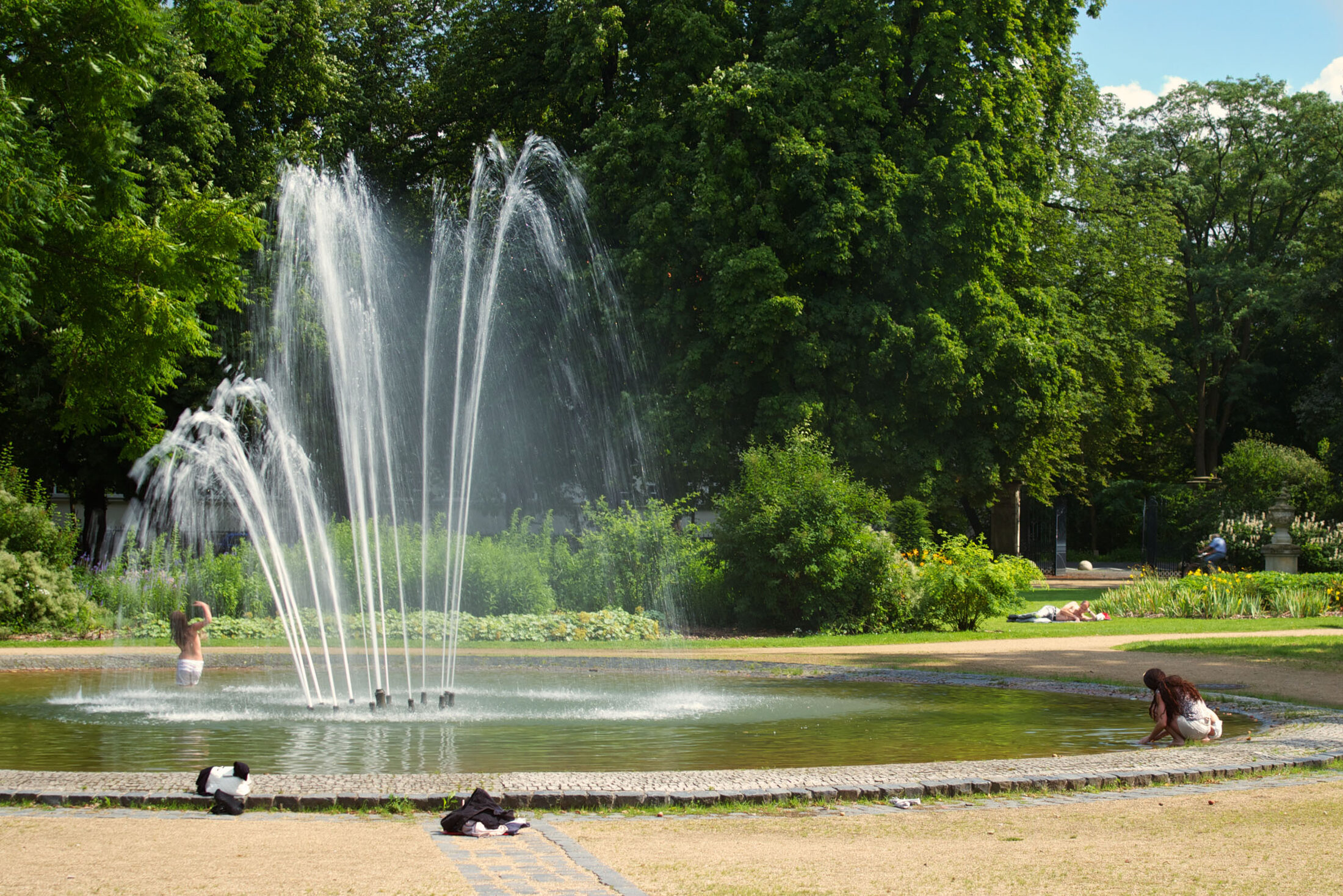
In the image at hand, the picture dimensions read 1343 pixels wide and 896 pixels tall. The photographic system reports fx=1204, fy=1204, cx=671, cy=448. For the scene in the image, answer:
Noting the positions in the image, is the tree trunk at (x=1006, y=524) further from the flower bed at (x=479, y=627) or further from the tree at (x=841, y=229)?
the flower bed at (x=479, y=627)

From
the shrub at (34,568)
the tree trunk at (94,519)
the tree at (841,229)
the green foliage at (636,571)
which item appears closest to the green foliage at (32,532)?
the shrub at (34,568)

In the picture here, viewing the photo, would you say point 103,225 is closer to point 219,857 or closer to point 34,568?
point 34,568

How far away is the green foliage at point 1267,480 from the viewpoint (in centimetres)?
3109

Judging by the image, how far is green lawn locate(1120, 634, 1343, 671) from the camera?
48.1 feet

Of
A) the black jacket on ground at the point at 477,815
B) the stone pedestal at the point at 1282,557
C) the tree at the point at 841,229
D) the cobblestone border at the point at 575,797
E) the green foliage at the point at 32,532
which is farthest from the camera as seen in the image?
the stone pedestal at the point at 1282,557

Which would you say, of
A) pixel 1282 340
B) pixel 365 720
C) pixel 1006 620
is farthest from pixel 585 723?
pixel 1282 340

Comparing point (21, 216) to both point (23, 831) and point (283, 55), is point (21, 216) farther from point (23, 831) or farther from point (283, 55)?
point (283, 55)

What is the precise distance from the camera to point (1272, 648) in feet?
52.9

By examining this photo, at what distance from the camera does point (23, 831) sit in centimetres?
583

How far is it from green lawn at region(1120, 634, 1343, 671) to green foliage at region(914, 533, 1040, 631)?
10.4ft

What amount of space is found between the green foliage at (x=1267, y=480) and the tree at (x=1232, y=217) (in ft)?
46.7

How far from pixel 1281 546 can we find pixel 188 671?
2449cm

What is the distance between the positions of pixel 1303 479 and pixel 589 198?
19862mm

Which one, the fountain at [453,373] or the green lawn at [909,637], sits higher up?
the fountain at [453,373]
